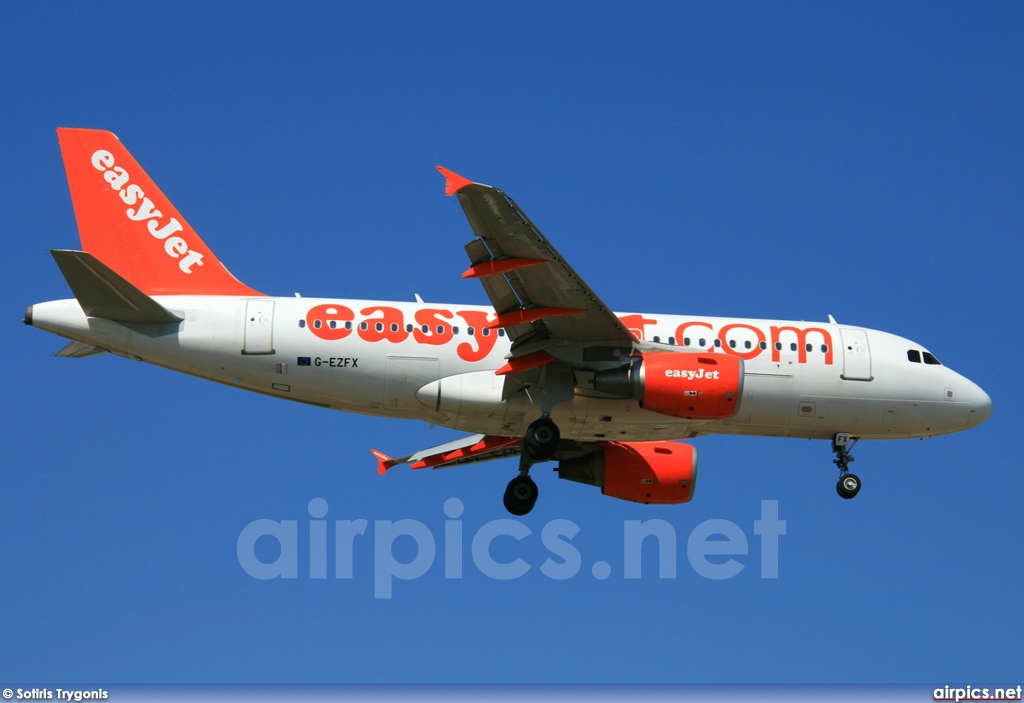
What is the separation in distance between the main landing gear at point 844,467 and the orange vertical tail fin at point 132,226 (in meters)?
13.5

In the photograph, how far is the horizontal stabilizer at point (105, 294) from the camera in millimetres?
24656

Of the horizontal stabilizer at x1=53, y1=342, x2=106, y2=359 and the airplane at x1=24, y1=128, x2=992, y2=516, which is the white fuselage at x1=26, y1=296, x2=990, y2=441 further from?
the horizontal stabilizer at x1=53, y1=342, x2=106, y2=359

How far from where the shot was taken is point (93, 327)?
25.9 metres

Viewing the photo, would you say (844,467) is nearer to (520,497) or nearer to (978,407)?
(978,407)

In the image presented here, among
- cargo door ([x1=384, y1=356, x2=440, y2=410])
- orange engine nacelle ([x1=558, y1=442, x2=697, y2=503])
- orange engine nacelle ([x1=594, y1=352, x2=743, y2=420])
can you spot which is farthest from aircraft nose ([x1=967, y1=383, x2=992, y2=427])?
cargo door ([x1=384, y1=356, x2=440, y2=410])

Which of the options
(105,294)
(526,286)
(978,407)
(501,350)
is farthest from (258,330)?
(978,407)

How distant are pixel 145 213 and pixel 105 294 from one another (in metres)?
3.28

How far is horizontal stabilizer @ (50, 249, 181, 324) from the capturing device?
24.7 metres

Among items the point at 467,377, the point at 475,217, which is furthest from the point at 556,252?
the point at 467,377

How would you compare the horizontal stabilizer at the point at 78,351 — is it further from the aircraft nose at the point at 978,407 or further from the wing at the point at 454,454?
the aircraft nose at the point at 978,407

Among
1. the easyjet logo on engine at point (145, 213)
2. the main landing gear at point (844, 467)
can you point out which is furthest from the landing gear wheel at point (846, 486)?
the easyjet logo on engine at point (145, 213)

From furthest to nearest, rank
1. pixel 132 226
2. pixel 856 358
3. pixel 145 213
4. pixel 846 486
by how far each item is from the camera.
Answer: pixel 846 486 < pixel 856 358 < pixel 145 213 < pixel 132 226

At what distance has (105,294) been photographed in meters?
25.5

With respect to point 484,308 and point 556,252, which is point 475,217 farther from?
point 484,308
